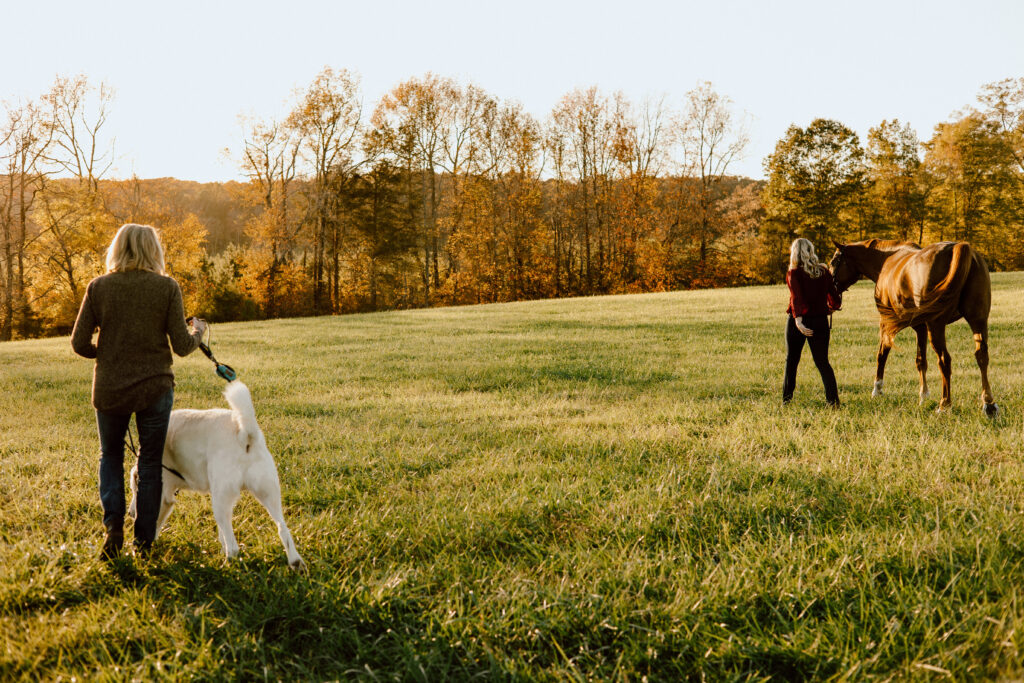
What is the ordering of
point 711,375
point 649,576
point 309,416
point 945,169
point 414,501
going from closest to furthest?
point 649,576
point 414,501
point 309,416
point 711,375
point 945,169

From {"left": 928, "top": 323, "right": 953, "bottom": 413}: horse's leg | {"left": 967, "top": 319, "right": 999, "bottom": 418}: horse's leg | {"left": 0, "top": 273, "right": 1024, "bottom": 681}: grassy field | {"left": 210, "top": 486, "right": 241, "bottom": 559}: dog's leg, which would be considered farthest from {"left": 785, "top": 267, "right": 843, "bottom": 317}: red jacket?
{"left": 210, "top": 486, "right": 241, "bottom": 559}: dog's leg

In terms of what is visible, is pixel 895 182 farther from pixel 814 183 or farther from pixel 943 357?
pixel 943 357

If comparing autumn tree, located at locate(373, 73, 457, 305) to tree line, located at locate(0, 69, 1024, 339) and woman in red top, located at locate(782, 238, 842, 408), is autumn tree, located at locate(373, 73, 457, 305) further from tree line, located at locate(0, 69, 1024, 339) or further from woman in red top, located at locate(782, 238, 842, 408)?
woman in red top, located at locate(782, 238, 842, 408)

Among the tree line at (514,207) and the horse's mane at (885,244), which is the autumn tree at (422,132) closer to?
the tree line at (514,207)

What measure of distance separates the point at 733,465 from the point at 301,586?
3570mm

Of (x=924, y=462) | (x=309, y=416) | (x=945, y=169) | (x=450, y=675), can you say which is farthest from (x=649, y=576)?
(x=945, y=169)

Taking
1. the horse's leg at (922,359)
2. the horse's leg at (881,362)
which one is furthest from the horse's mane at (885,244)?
the horse's leg at (881,362)

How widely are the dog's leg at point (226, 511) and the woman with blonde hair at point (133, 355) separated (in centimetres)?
62

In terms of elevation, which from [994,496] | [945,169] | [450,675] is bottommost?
[450,675]

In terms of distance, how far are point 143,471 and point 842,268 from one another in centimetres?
858

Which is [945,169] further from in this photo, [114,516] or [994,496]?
[114,516]

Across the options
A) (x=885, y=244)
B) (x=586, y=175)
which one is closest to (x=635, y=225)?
(x=586, y=175)

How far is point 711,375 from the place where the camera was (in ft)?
30.7

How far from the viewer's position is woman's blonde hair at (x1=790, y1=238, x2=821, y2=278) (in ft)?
22.8
